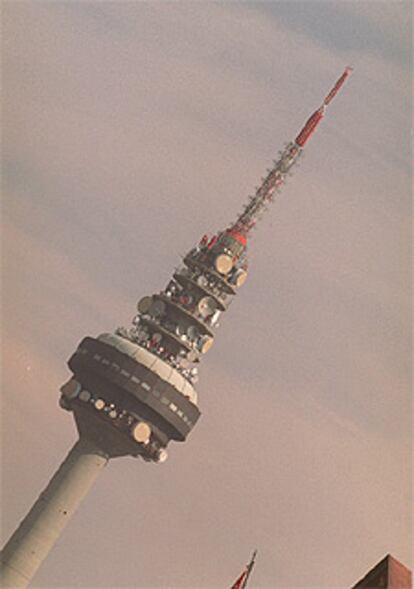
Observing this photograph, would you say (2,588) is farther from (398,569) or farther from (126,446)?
(398,569)

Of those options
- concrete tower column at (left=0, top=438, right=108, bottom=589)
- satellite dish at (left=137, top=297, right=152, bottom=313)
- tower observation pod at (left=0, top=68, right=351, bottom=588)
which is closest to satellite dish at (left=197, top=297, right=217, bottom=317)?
tower observation pod at (left=0, top=68, right=351, bottom=588)

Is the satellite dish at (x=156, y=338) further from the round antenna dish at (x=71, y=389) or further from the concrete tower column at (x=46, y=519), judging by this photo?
the concrete tower column at (x=46, y=519)

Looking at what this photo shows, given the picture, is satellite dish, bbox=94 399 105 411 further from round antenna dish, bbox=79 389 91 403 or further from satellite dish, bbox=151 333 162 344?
satellite dish, bbox=151 333 162 344

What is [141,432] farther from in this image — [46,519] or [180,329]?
[46,519]

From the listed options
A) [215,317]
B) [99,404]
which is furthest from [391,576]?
[215,317]

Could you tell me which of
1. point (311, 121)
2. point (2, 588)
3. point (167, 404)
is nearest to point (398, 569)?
point (167, 404)

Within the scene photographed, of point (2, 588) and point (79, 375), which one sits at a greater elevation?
point (79, 375)
